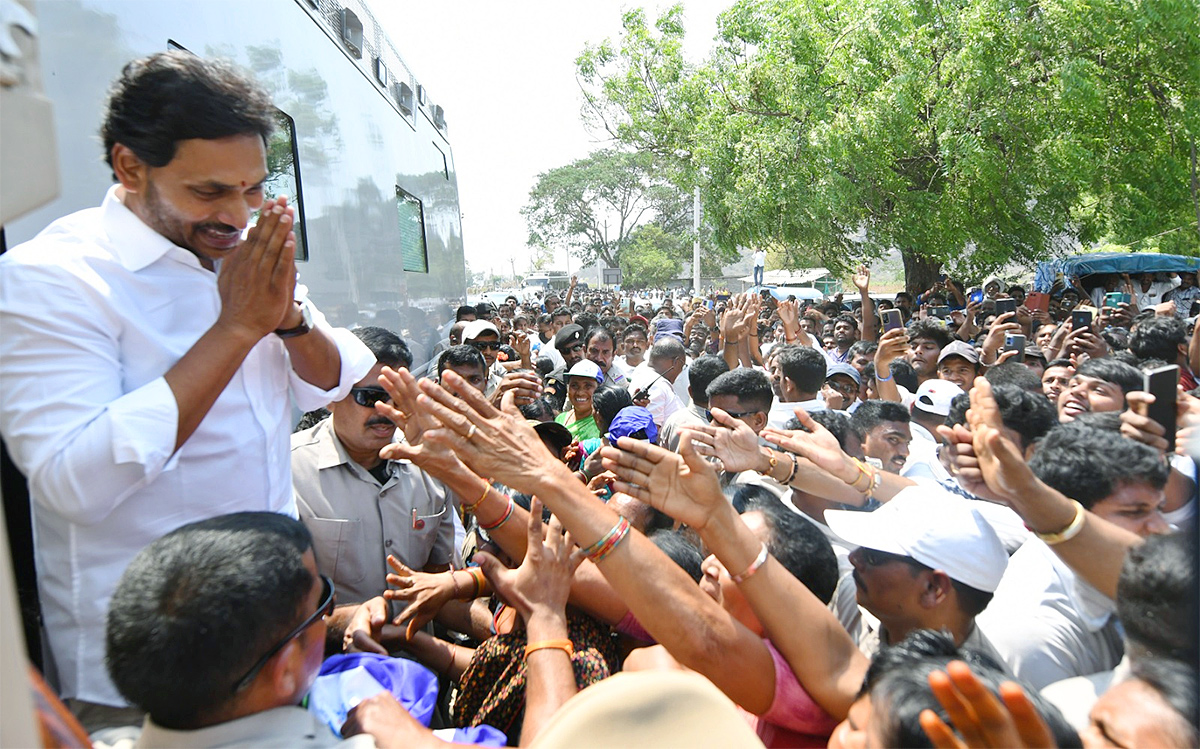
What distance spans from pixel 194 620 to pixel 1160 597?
5.58 ft

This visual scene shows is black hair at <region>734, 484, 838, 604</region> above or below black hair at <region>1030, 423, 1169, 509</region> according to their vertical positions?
below

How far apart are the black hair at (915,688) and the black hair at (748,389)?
2381 mm

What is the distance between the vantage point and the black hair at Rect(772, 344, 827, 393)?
4699 millimetres

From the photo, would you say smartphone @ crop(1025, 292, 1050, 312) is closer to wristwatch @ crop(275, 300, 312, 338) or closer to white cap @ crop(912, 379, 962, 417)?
white cap @ crop(912, 379, 962, 417)

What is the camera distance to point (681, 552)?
93.6 inches

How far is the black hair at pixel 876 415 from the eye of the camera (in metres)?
3.81

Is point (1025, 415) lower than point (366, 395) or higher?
lower

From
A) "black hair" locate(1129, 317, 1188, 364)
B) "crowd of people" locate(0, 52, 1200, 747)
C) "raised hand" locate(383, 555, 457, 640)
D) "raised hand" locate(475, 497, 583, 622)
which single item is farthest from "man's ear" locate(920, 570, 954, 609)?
"black hair" locate(1129, 317, 1188, 364)

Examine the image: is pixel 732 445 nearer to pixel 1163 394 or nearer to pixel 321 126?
pixel 1163 394

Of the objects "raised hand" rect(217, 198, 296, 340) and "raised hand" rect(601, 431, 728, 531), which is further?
"raised hand" rect(601, 431, 728, 531)

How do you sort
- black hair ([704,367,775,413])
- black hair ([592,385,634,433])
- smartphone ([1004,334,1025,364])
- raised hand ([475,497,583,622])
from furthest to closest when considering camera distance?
smartphone ([1004,334,1025,364])
black hair ([592,385,634,433])
black hair ([704,367,775,413])
raised hand ([475,497,583,622])

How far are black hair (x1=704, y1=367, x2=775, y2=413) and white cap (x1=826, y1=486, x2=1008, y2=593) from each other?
5.72 ft

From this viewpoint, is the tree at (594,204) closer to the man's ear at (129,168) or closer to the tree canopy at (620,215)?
the tree canopy at (620,215)

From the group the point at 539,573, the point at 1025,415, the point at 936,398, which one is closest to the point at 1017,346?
the point at 936,398
